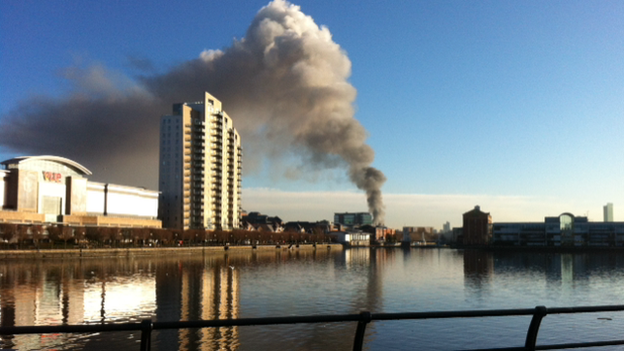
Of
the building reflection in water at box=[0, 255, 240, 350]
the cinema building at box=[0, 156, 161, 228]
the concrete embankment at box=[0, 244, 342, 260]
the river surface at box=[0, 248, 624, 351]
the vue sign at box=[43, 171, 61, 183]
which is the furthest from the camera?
the vue sign at box=[43, 171, 61, 183]

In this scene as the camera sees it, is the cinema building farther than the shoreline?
Yes

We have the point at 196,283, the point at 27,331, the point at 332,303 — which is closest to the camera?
the point at 27,331

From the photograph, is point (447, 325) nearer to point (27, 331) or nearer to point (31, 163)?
point (27, 331)

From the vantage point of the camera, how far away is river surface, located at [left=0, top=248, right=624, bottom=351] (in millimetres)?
37519

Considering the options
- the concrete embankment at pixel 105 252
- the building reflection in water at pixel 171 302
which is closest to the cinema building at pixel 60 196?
the concrete embankment at pixel 105 252

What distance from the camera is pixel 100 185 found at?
18588 centimetres

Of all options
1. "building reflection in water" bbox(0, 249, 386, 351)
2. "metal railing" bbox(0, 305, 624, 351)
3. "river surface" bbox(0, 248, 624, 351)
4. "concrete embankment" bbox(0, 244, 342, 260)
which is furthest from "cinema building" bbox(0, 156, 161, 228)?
"metal railing" bbox(0, 305, 624, 351)

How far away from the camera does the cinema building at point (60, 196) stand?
15412cm

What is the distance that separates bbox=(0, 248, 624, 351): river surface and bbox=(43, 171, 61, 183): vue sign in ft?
204

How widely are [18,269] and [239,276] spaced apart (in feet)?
117

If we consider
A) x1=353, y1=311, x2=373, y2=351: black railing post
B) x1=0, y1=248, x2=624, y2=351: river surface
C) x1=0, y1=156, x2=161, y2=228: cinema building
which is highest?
x1=0, y1=156, x2=161, y2=228: cinema building

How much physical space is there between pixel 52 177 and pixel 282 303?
434ft

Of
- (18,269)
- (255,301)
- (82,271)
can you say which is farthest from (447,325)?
(18,269)

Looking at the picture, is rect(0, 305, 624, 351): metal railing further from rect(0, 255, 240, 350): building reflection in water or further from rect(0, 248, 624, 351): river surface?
rect(0, 255, 240, 350): building reflection in water
